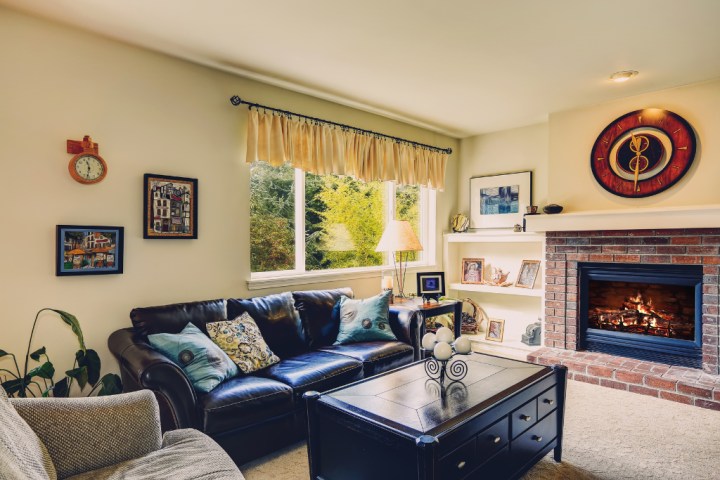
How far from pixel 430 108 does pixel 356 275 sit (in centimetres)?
187

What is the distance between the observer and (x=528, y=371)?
2.56 metres

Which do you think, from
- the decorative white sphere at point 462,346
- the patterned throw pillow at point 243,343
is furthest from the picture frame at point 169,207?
the decorative white sphere at point 462,346

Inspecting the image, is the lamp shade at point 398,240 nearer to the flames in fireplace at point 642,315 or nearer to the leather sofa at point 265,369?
the leather sofa at point 265,369

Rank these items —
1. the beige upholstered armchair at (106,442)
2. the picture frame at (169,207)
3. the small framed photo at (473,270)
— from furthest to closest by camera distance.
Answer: the small framed photo at (473,270)
the picture frame at (169,207)
the beige upholstered armchair at (106,442)

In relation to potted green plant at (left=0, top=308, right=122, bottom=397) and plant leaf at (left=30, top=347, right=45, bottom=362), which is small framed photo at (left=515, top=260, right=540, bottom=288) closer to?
potted green plant at (left=0, top=308, right=122, bottom=397)

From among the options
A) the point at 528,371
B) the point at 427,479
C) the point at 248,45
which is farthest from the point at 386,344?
the point at 248,45

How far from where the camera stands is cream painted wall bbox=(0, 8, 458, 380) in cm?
256

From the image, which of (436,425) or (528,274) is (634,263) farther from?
(436,425)

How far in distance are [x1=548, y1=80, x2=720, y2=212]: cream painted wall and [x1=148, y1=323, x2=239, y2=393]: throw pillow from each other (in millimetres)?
3636

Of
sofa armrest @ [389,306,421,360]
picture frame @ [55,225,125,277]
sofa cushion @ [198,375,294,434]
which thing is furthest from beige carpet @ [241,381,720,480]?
picture frame @ [55,225,125,277]

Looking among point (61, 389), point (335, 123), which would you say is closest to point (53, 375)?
point (61, 389)

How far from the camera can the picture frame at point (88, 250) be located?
268cm

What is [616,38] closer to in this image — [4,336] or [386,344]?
[386,344]

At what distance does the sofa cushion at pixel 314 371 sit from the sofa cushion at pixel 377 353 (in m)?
0.08
